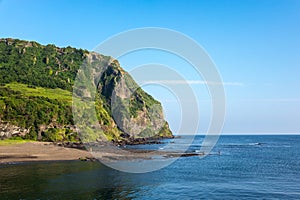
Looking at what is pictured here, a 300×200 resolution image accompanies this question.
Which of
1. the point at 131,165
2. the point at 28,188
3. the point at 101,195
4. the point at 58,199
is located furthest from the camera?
the point at 131,165

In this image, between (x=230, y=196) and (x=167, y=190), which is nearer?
(x=230, y=196)

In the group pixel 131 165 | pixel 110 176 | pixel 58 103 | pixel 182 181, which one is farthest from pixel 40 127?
pixel 182 181

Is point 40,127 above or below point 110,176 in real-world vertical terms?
above

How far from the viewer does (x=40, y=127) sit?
14625 cm

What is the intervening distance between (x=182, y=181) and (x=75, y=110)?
118 meters

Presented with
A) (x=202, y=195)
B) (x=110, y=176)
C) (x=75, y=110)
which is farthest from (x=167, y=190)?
(x=75, y=110)

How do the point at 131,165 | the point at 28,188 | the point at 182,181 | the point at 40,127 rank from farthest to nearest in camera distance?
the point at 40,127 → the point at 131,165 → the point at 182,181 → the point at 28,188

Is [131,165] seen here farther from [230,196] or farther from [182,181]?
[230,196]

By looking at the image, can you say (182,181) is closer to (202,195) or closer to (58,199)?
(202,195)

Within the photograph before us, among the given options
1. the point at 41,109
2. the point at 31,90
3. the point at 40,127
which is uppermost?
the point at 31,90

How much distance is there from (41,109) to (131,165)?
274ft

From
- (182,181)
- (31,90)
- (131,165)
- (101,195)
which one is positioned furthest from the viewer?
(31,90)

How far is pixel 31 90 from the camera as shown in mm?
192750

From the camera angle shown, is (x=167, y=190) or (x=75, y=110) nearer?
(x=167, y=190)
